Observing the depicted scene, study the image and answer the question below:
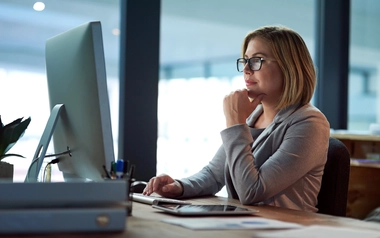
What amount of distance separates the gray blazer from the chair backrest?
0.05 m

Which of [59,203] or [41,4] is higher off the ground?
[41,4]

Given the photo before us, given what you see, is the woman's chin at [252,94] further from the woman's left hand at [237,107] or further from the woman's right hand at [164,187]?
the woman's right hand at [164,187]

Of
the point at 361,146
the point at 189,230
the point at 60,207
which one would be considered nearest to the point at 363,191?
the point at 361,146

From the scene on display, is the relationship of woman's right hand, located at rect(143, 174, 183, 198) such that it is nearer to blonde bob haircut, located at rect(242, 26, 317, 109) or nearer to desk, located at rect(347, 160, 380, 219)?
blonde bob haircut, located at rect(242, 26, 317, 109)

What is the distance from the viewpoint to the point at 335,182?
1.99 meters

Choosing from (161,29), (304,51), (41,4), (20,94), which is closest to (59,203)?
(304,51)

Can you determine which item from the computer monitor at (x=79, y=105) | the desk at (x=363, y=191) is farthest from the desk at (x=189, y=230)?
the desk at (x=363, y=191)

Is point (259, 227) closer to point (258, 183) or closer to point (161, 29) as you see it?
point (258, 183)

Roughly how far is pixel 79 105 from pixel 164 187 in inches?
21.8

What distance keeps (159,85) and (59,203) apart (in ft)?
7.13

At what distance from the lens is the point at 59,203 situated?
111cm

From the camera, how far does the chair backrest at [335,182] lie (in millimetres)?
1974

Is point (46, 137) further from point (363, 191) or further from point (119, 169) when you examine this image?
point (363, 191)

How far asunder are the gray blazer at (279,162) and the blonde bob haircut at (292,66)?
0.15 feet
